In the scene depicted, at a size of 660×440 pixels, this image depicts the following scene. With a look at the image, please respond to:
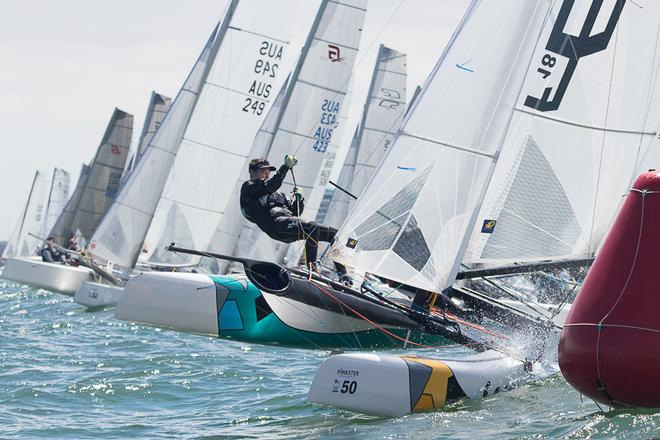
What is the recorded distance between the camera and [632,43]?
9.43 m

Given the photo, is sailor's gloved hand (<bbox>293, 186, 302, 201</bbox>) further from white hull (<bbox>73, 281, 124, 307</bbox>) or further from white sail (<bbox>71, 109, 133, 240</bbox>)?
white sail (<bbox>71, 109, 133, 240</bbox>)

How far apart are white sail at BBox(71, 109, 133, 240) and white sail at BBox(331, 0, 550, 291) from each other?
19.7 metres

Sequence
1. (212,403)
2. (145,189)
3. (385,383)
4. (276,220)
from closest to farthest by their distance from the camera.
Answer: (385,383), (212,403), (276,220), (145,189)

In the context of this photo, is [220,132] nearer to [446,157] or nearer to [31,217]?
[446,157]

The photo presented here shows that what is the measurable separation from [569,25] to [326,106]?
11.7 metres

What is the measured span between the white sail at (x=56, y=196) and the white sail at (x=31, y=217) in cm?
315

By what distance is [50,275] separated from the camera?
21672 mm

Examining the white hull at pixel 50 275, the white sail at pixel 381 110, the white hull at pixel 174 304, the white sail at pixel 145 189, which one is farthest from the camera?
the white sail at pixel 381 110

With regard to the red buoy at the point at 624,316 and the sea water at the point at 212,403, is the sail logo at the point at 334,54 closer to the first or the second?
the sea water at the point at 212,403

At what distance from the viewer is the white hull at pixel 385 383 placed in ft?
24.5

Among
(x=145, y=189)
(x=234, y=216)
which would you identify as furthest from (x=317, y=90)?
(x=145, y=189)

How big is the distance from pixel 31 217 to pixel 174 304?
33416 millimetres

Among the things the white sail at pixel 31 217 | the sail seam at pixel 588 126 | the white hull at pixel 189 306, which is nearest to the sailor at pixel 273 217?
the white hull at pixel 189 306

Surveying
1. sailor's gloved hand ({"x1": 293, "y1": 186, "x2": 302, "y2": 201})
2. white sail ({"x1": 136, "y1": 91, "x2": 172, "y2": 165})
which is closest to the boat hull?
sailor's gloved hand ({"x1": 293, "y1": 186, "x2": 302, "y2": 201})
